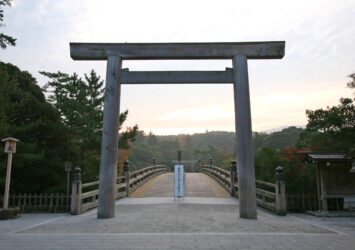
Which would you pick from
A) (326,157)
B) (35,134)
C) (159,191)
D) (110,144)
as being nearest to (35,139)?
(35,134)

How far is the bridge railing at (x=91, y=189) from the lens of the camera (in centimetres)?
1151

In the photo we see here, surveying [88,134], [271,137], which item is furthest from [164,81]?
[271,137]

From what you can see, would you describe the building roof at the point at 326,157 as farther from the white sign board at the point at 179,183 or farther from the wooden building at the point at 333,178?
the white sign board at the point at 179,183

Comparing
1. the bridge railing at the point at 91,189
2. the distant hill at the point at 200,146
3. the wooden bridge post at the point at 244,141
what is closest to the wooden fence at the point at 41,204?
the bridge railing at the point at 91,189

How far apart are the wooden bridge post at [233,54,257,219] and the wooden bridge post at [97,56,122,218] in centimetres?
371

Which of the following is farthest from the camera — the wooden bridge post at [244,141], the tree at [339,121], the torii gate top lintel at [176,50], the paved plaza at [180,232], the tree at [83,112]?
the tree at [83,112]

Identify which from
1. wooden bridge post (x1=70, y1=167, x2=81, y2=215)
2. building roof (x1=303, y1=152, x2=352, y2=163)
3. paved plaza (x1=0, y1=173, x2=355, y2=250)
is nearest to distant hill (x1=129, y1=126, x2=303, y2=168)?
building roof (x1=303, y1=152, x2=352, y2=163)

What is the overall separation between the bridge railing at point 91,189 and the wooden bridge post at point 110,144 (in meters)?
1.78

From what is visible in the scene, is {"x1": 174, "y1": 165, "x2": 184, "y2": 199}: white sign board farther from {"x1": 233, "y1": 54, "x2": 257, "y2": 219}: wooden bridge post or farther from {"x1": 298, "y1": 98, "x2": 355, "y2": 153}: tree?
{"x1": 298, "y1": 98, "x2": 355, "y2": 153}: tree

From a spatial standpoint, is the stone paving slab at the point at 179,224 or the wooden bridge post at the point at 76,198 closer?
the stone paving slab at the point at 179,224

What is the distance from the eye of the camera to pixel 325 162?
1143 cm

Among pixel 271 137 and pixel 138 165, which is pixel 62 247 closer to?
pixel 271 137

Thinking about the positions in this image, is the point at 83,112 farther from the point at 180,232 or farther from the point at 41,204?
the point at 180,232

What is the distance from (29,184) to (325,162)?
12.8m
